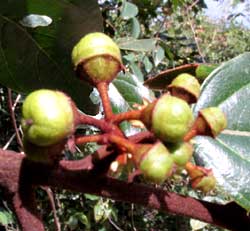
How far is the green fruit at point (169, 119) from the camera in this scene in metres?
0.58

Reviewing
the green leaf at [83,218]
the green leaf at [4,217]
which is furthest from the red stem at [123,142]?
the green leaf at [83,218]

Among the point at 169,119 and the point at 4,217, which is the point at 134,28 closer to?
the point at 4,217

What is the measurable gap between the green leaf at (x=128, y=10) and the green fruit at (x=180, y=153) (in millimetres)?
1934

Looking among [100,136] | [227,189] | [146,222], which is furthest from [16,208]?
[146,222]

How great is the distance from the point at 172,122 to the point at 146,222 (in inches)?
162

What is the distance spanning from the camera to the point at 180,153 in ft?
1.94

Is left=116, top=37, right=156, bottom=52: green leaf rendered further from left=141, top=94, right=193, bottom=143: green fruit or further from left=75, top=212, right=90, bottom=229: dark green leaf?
left=75, top=212, right=90, bottom=229: dark green leaf

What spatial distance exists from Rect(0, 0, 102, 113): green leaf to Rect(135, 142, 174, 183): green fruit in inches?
16.9

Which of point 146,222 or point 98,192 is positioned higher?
point 98,192

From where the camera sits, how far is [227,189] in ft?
2.70

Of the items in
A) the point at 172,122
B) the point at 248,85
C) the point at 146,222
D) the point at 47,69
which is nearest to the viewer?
the point at 172,122

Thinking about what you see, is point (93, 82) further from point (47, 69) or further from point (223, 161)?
point (47, 69)

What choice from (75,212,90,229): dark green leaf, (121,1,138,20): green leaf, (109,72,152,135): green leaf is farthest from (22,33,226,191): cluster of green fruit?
(75,212,90,229): dark green leaf

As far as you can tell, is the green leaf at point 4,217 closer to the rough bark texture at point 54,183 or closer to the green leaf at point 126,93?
the green leaf at point 126,93
